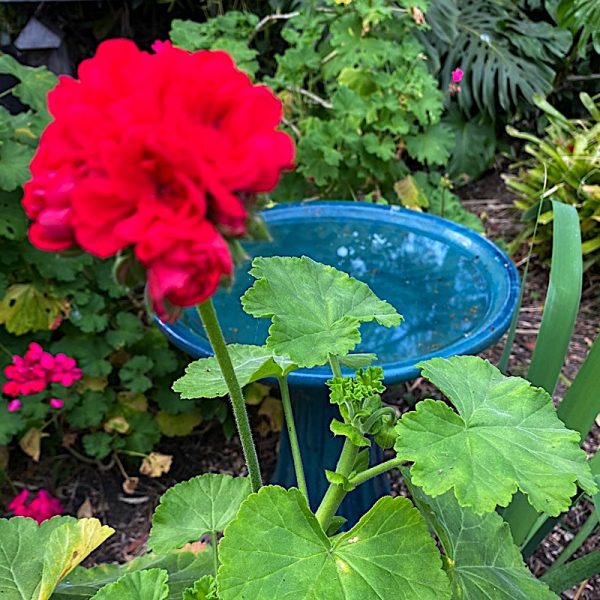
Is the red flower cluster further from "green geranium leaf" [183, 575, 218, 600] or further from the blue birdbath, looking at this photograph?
the blue birdbath

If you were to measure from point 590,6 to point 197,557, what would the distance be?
9.74 feet

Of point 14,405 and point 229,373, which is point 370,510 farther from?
point 14,405

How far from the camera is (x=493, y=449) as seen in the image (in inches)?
27.8

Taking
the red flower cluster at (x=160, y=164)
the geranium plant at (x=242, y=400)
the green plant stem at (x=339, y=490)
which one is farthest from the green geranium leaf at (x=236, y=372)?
the red flower cluster at (x=160, y=164)

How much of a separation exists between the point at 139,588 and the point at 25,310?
1260 mm

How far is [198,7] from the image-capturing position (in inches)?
147

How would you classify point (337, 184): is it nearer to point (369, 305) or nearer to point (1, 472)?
point (1, 472)

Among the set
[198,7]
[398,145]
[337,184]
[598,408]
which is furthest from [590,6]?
[598,408]

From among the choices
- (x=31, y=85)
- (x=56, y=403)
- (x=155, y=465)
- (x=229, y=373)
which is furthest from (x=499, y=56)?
(x=229, y=373)

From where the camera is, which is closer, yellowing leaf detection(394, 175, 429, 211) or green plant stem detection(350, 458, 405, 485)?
green plant stem detection(350, 458, 405, 485)

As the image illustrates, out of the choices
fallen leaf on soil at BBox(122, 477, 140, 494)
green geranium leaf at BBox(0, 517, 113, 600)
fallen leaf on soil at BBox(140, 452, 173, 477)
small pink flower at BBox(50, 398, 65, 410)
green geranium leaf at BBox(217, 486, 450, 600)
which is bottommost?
fallen leaf on soil at BBox(122, 477, 140, 494)

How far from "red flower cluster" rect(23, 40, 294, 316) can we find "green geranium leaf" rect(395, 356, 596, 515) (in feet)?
1.06

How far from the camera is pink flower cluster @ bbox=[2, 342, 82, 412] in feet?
5.62

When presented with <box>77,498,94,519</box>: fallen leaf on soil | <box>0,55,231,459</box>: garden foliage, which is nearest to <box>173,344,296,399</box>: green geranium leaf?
<box>0,55,231,459</box>: garden foliage
